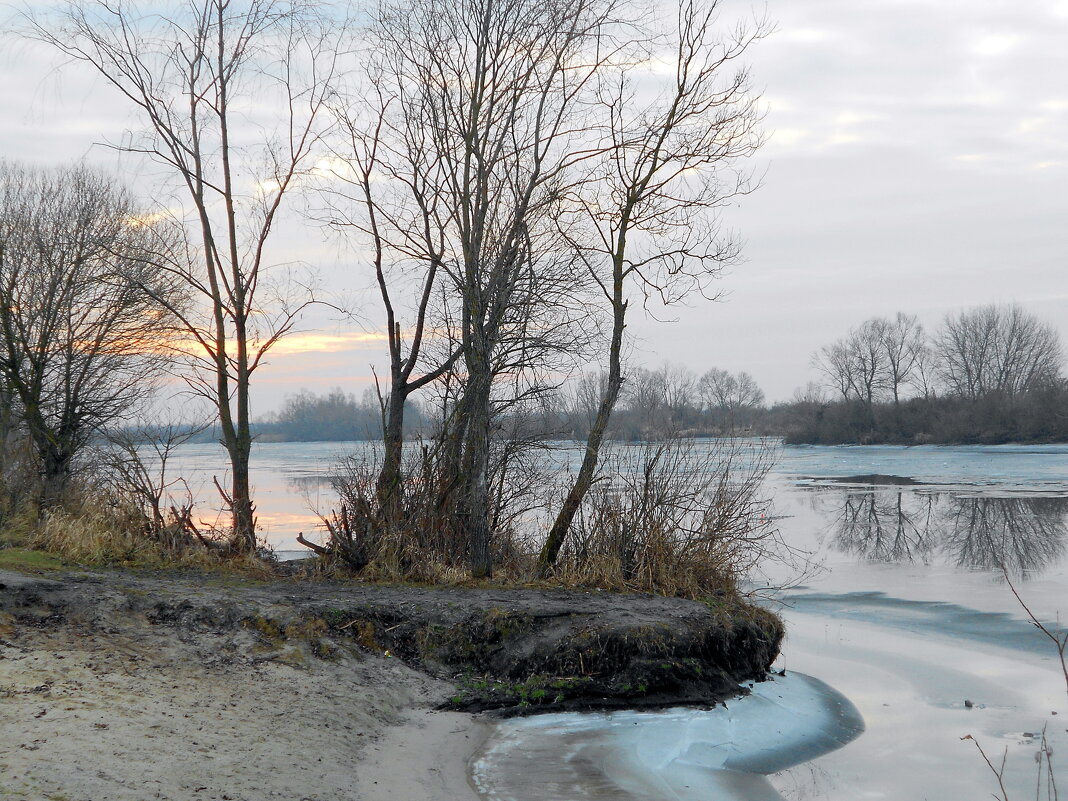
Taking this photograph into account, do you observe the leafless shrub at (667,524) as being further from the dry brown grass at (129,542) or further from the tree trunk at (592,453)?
the dry brown grass at (129,542)

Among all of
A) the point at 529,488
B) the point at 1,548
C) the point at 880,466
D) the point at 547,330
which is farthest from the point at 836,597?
the point at 880,466

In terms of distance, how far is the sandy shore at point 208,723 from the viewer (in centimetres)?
475

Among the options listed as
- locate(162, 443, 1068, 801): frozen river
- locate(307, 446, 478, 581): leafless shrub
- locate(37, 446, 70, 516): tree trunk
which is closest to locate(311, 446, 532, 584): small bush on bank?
locate(307, 446, 478, 581): leafless shrub

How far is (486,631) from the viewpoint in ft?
26.8

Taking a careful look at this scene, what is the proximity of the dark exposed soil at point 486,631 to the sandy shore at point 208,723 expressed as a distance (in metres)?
0.24

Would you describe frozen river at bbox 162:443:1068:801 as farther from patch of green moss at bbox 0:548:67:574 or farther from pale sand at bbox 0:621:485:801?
patch of green moss at bbox 0:548:67:574

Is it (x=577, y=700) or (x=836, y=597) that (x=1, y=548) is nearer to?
(x=577, y=700)

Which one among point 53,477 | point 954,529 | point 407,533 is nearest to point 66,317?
point 53,477

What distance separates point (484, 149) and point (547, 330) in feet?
7.92

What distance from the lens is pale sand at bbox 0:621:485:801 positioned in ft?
15.6

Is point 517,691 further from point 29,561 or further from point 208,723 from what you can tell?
point 29,561

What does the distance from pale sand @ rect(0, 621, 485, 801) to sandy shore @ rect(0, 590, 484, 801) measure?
0.01 meters

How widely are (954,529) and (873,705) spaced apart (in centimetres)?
1181

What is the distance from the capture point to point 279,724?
5.98 metres
